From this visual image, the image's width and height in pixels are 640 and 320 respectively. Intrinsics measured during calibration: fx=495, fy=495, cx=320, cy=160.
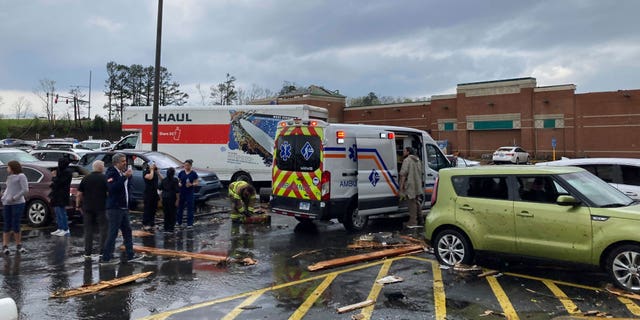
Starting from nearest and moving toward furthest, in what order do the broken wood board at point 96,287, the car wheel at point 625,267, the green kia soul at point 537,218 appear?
the car wheel at point 625,267, the green kia soul at point 537,218, the broken wood board at point 96,287

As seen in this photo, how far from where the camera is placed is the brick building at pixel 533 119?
1720 inches

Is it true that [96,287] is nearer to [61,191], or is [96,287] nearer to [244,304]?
[244,304]

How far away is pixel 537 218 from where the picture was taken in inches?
265

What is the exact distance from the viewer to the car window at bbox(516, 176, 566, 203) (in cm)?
678

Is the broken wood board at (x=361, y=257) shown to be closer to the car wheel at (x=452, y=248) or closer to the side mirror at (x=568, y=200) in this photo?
the car wheel at (x=452, y=248)

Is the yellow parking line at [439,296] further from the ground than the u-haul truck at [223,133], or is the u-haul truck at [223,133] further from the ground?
the u-haul truck at [223,133]

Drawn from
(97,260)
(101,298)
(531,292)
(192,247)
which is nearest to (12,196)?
(97,260)

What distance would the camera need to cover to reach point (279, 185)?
11.0 m

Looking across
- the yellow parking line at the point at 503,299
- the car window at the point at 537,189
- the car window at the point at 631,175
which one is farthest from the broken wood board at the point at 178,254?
the car window at the point at 631,175

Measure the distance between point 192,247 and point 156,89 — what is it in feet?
28.5

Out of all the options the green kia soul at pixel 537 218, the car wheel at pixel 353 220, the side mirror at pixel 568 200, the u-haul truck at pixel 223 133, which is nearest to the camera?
the green kia soul at pixel 537 218

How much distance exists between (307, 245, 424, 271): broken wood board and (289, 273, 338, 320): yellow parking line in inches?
16.4

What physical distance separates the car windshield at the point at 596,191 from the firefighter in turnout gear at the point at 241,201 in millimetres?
7557

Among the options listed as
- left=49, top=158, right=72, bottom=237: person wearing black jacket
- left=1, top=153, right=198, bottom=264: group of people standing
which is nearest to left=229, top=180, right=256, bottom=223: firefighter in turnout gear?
left=1, top=153, right=198, bottom=264: group of people standing
